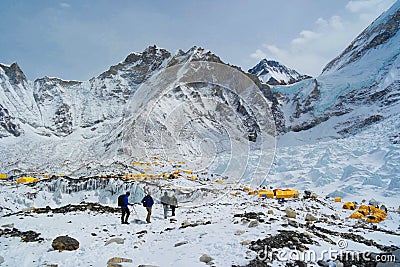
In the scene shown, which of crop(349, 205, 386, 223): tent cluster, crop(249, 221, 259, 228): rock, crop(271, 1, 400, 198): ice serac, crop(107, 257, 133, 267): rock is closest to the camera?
crop(107, 257, 133, 267): rock

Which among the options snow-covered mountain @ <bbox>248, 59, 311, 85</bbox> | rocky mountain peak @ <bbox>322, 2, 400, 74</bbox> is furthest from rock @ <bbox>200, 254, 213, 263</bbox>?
snow-covered mountain @ <bbox>248, 59, 311, 85</bbox>

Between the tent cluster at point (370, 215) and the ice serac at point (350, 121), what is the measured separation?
29.3ft

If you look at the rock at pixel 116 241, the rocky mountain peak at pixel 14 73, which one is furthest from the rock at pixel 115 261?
the rocky mountain peak at pixel 14 73

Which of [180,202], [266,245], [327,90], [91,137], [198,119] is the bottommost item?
[180,202]

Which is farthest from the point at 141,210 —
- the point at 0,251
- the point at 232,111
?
the point at 232,111

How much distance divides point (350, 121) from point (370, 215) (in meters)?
58.7

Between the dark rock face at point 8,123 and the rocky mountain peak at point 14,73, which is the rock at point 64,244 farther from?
the rocky mountain peak at point 14,73

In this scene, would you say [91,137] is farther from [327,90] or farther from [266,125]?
[327,90]

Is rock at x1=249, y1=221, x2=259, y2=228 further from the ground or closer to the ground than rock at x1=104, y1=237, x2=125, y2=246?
further from the ground

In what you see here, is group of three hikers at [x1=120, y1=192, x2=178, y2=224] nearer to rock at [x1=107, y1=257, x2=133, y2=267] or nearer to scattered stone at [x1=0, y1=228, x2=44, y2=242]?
scattered stone at [x1=0, y1=228, x2=44, y2=242]

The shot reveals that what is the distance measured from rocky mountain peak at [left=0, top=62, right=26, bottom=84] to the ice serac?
288 feet

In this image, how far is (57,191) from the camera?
23.0m

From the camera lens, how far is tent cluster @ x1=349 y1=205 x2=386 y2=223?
68.3ft

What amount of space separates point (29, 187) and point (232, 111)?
249 feet
